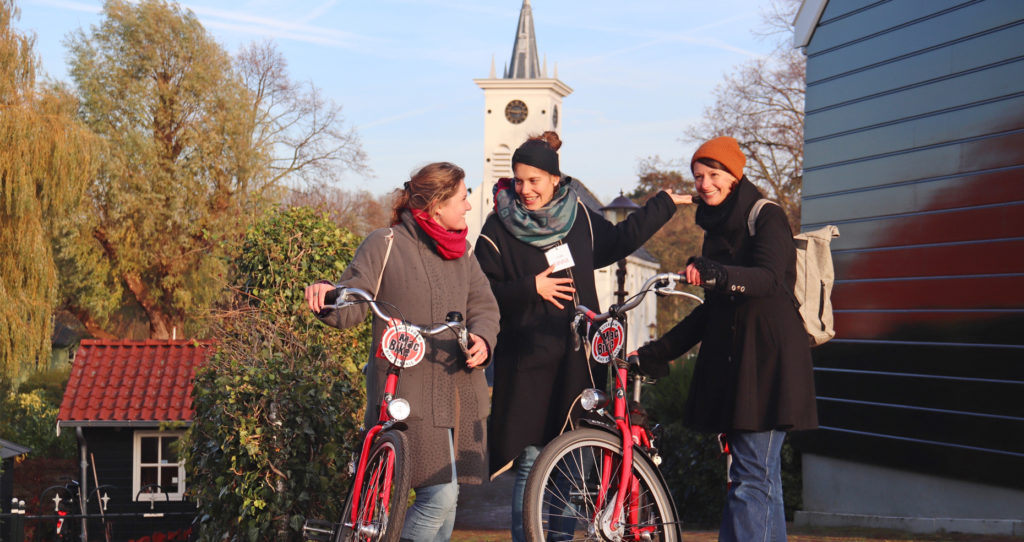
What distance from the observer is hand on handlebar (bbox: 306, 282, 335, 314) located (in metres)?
3.92

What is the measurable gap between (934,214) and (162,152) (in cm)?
2911

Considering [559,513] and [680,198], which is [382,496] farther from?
[680,198]

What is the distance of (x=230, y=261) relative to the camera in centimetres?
880

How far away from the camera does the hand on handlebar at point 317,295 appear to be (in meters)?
3.92

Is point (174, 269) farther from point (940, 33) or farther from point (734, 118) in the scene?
point (940, 33)

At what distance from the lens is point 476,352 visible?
4.08 meters

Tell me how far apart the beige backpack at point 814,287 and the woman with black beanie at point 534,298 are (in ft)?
2.74

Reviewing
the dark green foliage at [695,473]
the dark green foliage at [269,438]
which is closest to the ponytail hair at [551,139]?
the dark green foliage at [269,438]

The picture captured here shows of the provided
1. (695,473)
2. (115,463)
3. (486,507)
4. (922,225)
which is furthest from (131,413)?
(922,225)

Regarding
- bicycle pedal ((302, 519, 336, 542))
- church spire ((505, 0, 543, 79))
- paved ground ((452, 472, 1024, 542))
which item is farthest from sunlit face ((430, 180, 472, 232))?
church spire ((505, 0, 543, 79))

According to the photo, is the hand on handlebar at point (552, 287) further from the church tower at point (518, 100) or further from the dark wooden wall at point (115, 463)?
the church tower at point (518, 100)

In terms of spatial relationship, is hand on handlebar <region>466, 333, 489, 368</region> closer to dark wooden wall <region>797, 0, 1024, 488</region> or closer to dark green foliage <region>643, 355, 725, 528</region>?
dark wooden wall <region>797, 0, 1024, 488</region>

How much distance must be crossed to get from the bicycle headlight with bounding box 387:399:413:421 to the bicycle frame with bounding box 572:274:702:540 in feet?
2.34

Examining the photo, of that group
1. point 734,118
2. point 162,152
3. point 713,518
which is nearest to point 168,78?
point 162,152
